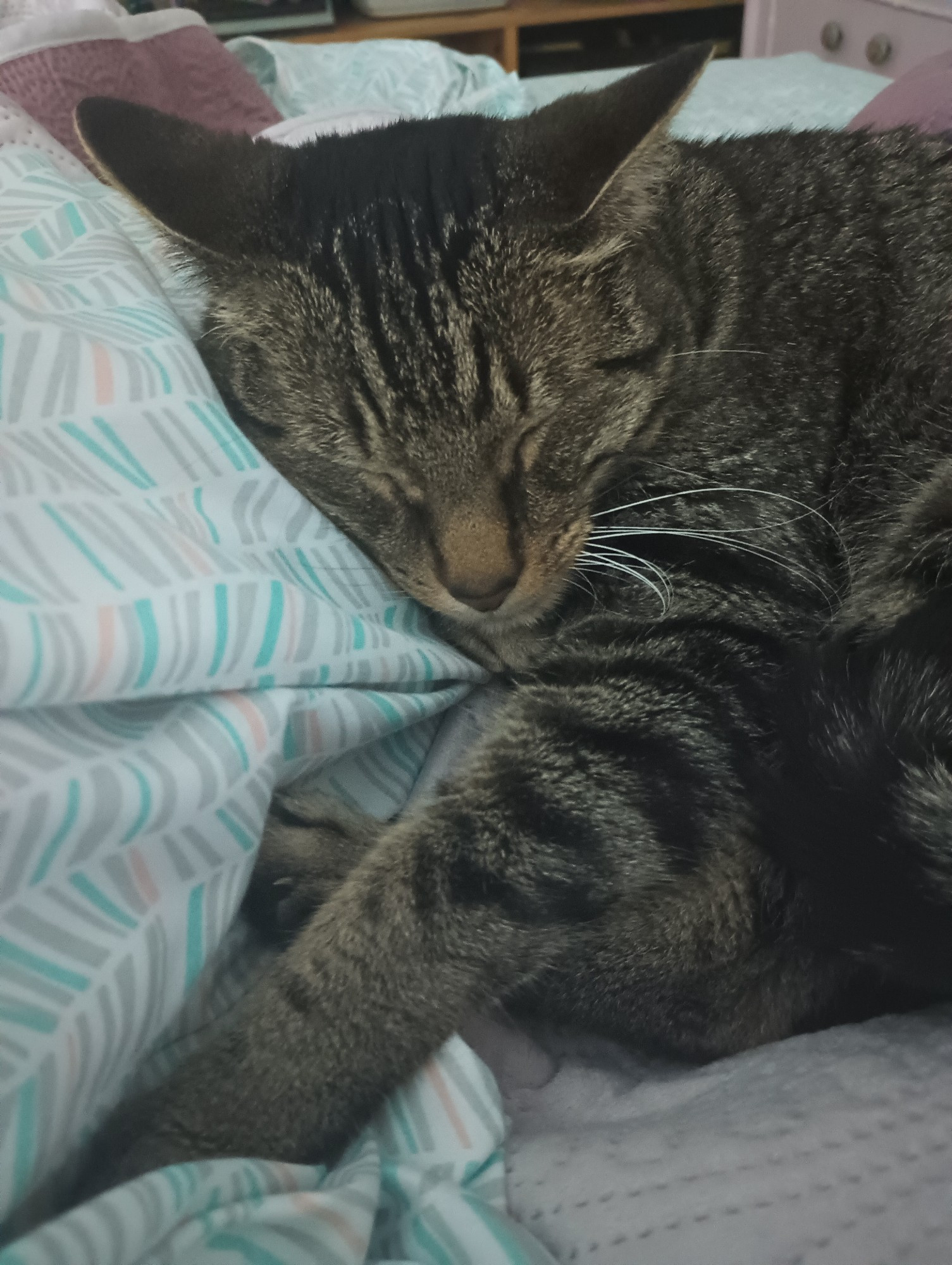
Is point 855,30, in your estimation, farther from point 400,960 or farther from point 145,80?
point 400,960

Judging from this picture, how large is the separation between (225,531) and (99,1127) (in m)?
0.46

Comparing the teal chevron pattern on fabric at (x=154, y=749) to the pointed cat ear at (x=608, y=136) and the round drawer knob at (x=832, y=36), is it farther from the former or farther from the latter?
the round drawer knob at (x=832, y=36)

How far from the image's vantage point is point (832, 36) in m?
3.31

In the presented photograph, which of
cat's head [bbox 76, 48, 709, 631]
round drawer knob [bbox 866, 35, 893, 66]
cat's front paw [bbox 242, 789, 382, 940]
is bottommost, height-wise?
cat's front paw [bbox 242, 789, 382, 940]

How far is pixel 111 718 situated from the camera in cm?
66

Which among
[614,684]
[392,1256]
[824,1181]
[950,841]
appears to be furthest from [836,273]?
[392,1256]

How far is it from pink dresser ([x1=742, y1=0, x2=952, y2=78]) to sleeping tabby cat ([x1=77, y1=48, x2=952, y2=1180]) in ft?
7.76

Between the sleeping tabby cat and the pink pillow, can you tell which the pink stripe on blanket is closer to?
the sleeping tabby cat

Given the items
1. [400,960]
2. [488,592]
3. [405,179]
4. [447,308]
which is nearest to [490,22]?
[405,179]

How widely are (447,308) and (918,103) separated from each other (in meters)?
1.05

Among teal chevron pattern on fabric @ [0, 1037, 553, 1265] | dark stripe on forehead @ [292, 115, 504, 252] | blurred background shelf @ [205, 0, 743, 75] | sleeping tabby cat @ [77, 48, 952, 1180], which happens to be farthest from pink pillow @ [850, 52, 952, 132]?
blurred background shelf @ [205, 0, 743, 75]

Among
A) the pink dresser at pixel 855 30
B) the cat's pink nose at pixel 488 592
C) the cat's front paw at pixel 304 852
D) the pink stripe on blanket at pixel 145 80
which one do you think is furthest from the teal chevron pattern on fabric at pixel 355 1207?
the pink dresser at pixel 855 30

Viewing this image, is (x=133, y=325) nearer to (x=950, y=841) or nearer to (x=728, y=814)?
(x=728, y=814)

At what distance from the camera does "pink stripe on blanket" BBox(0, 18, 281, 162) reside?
1282 millimetres
